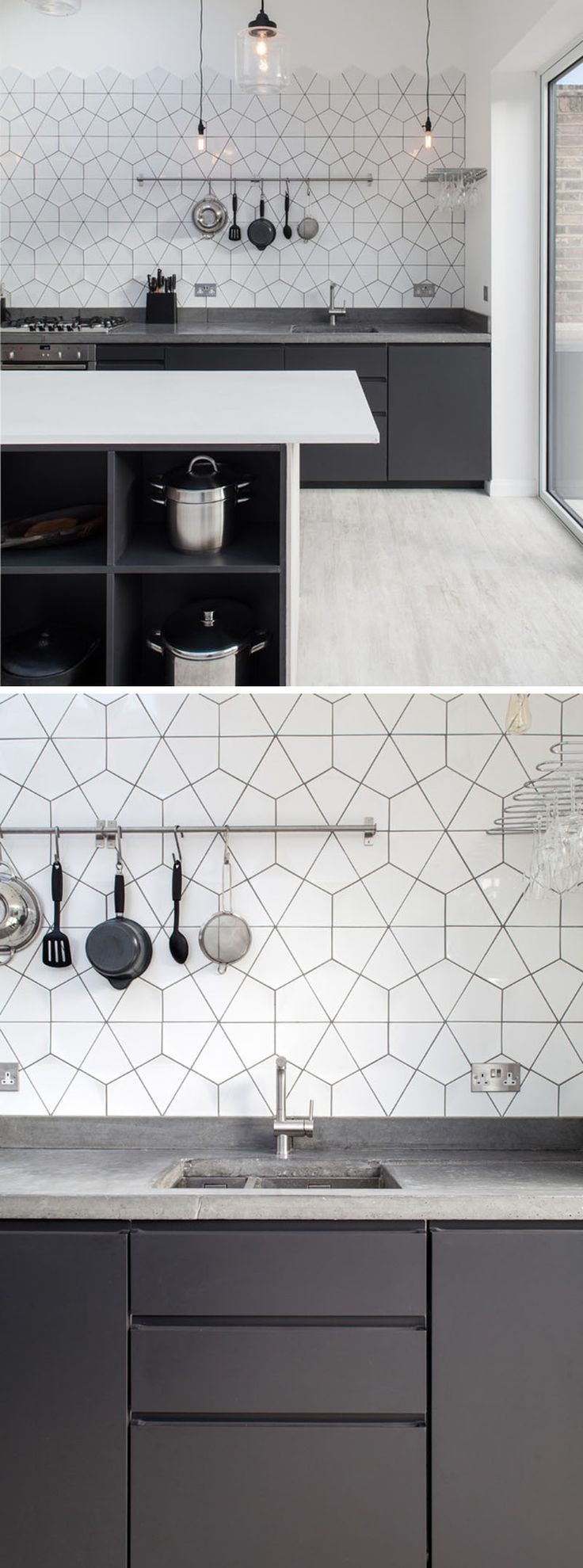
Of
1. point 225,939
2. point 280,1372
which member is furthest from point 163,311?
point 280,1372

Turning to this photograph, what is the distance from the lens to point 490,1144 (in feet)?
9.89

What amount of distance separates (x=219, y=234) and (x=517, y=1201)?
4.66m

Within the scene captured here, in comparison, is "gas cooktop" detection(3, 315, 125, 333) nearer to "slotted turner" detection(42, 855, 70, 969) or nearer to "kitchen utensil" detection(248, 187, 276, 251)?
"kitchen utensil" detection(248, 187, 276, 251)

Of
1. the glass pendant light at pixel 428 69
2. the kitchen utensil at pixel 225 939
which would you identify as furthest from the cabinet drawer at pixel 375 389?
the kitchen utensil at pixel 225 939

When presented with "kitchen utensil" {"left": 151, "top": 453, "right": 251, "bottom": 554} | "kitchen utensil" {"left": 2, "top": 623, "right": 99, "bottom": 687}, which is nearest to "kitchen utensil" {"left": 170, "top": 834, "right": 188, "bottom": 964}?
"kitchen utensil" {"left": 2, "top": 623, "right": 99, "bottom": 687}

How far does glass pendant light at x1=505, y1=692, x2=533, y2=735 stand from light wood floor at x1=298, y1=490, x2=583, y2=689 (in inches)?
10.5

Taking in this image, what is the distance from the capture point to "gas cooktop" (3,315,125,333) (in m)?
5.29

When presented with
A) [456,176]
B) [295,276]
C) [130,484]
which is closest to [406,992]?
[130,484]

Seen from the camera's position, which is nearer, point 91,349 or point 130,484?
point 130,484

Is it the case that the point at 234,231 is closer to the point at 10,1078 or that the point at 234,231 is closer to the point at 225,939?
the point at 225,939

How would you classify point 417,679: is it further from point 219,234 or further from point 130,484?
point 219,234

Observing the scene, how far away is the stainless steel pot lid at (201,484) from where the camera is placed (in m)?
1.58

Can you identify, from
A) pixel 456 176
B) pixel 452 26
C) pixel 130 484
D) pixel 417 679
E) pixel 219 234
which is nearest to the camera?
pixel 130 484

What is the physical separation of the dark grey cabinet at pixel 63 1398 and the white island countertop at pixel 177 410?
1595mm
